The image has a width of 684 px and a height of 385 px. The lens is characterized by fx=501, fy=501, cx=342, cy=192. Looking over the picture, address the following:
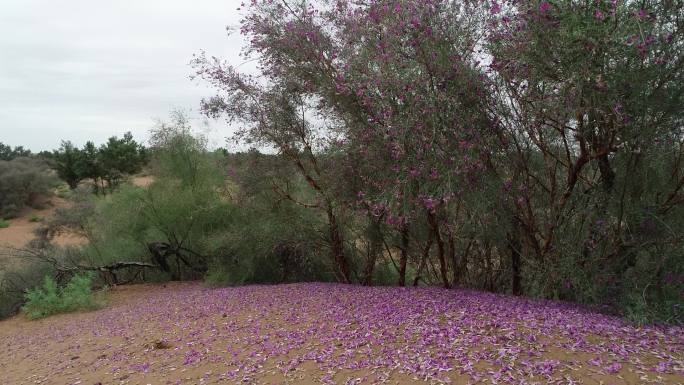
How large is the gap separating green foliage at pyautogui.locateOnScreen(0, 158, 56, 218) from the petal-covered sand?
29.7 meters

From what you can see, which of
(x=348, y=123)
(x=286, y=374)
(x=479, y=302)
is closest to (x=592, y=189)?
(x=479, y=302)

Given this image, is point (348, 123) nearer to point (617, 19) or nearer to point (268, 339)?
point (268, 339)

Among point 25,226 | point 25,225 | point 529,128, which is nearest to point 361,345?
point 529,128

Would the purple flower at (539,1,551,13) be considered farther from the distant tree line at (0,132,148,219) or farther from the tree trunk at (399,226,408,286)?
the distant tree line at (0,132,148,219)

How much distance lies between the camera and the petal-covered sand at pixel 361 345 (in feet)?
12.3

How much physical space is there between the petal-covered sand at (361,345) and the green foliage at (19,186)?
29.7 meters

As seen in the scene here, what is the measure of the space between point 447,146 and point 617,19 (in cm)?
182

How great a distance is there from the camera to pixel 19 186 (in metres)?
33.0

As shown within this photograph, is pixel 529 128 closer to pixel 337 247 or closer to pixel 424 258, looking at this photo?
pixel 424 258

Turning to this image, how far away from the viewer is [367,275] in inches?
358

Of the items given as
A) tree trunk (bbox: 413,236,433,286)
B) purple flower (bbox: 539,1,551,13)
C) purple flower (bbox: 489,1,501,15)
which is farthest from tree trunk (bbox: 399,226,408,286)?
purple flower (bbox: 539,1,551,13)

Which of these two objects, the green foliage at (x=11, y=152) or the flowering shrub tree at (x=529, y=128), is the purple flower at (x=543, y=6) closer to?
the flowering shrub tree at (x=529, y=128)

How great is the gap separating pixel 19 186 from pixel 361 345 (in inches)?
1401

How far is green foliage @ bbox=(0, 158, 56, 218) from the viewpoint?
32656mm
